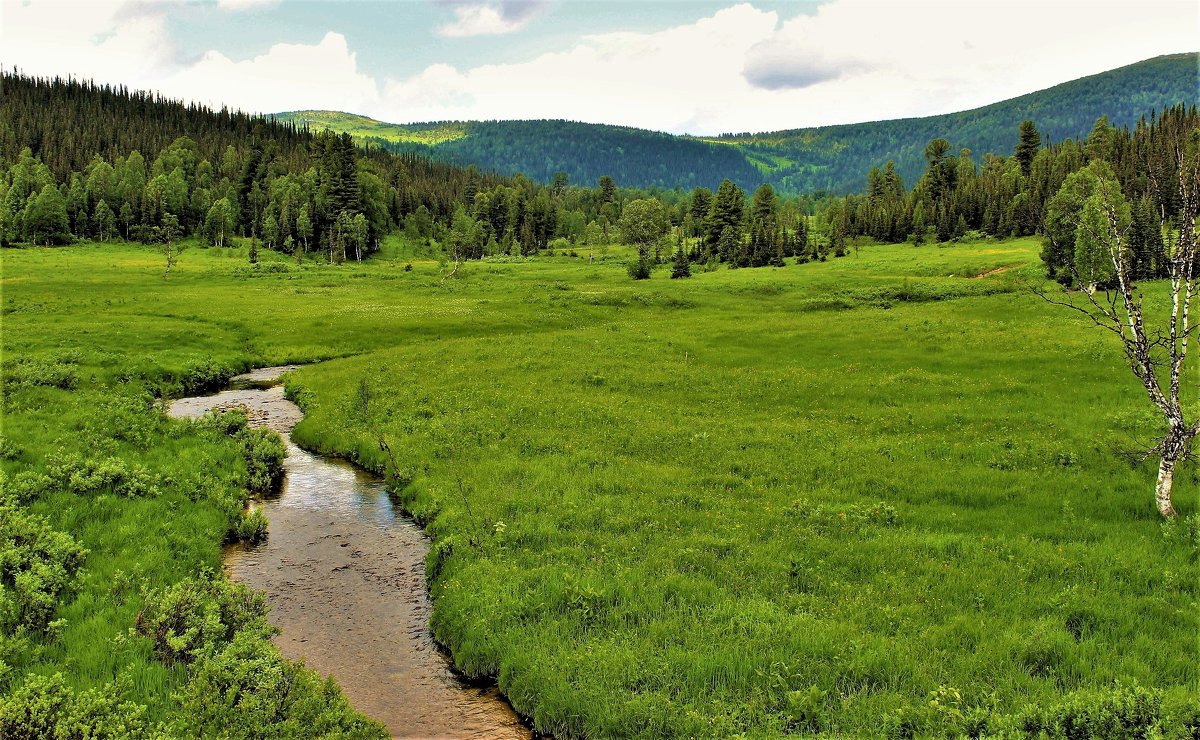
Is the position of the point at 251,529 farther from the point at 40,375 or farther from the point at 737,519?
the point at 40,375

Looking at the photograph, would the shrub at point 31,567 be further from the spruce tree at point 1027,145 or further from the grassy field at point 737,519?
the spruce tree at point 1027,145

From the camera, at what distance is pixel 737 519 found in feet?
55.9

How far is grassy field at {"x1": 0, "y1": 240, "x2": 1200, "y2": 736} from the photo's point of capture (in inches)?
416

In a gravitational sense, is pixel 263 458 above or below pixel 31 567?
below

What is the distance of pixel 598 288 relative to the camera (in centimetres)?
8581

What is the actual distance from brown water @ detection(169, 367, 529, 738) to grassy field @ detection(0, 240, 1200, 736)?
69cm

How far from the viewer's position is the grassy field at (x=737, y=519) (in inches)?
416

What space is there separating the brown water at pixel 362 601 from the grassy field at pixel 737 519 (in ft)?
2.25

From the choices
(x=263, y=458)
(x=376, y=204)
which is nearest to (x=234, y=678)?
(x=263, y=458)

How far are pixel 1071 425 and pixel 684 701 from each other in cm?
2031

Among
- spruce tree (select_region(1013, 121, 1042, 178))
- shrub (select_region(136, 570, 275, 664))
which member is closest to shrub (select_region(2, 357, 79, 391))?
shrub (select_region(136, 570, 275, 664))

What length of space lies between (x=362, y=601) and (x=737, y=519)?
971cm

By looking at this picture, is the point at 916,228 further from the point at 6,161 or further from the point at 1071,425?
the point at 6,161

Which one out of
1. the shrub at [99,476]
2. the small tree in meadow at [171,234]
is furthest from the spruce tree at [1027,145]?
the shrub at [99,476]
